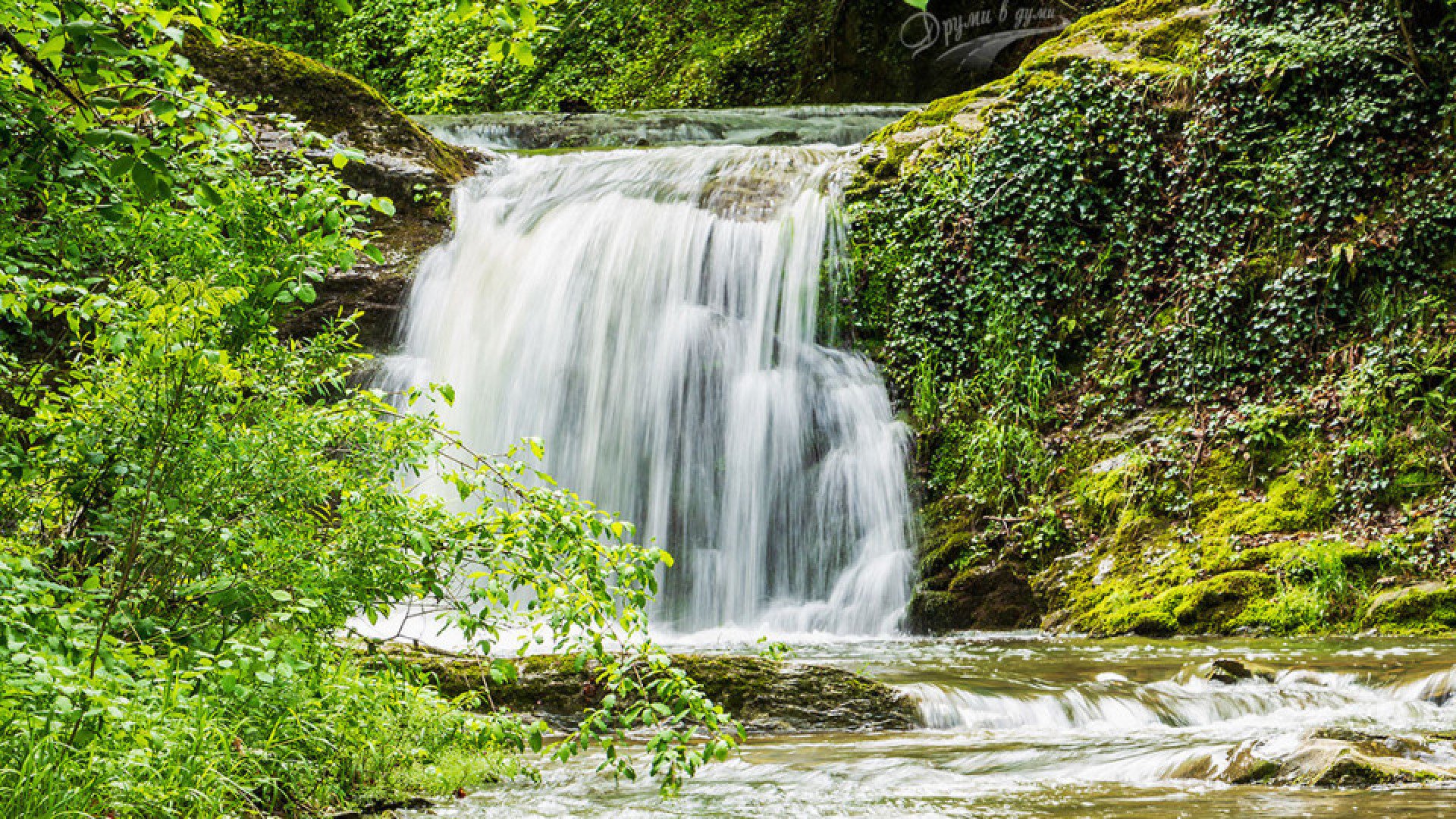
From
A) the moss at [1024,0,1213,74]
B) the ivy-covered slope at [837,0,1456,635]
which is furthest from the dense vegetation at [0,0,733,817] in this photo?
the moss at [1024,0,1213,74]

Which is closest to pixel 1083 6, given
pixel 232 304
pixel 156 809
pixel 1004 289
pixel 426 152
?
pixel 1004 289

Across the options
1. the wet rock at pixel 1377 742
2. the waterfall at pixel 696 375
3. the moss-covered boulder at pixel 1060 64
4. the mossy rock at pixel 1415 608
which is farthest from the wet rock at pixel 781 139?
the wet rock at pixel 1377 742

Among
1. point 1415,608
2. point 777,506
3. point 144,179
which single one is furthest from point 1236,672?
point 144,179

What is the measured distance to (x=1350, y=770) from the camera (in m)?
3.87

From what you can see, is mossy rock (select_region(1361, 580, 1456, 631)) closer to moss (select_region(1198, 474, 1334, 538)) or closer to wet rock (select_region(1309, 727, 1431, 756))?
moss (select_region(1198, 474, 1334, 538))

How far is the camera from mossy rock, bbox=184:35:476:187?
44.7 ft

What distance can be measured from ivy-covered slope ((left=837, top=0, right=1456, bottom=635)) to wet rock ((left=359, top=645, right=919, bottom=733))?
3565mm

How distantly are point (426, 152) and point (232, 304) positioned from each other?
10699mm

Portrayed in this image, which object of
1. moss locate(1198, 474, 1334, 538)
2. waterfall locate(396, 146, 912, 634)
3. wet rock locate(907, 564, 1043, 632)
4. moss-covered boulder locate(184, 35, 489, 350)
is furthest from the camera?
moss-covered boulder locate(184, 35, 489, 350)

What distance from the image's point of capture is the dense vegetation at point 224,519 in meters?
3.21

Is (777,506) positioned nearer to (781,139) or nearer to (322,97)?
(781,139)

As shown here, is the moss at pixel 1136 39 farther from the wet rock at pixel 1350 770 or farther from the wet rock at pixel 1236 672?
the wet rock at pixel 1350 770

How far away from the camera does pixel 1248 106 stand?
10.8 metres

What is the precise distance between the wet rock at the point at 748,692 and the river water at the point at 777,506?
22 cm
